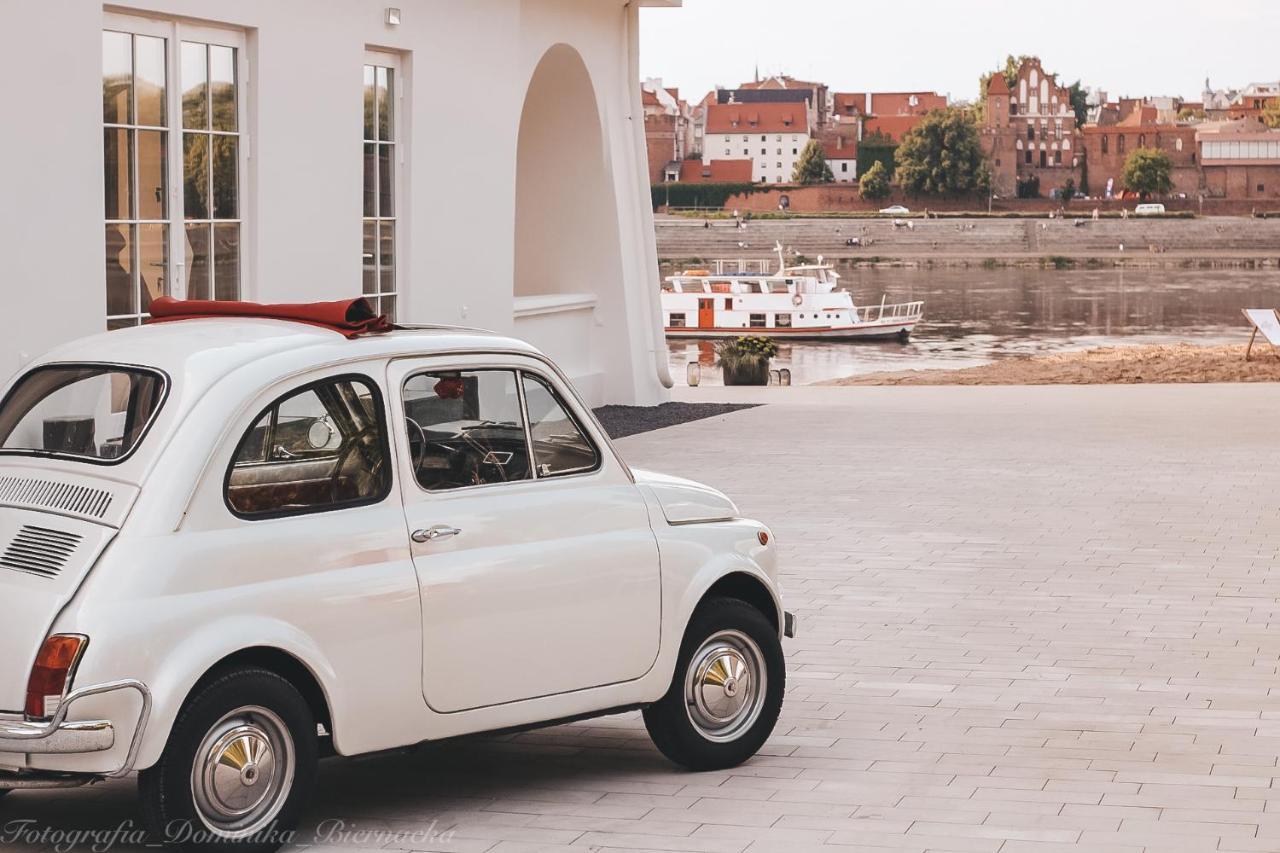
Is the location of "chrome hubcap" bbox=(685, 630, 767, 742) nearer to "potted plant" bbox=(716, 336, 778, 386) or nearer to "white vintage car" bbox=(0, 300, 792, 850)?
"white vintage car" bbox=(0, 300, 792, 850)

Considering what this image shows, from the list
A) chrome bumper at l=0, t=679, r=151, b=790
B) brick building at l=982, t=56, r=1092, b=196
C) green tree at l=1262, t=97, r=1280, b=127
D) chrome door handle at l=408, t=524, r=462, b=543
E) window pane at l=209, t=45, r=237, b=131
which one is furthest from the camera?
green tree at l=1262, t=97, r=1280, b=127

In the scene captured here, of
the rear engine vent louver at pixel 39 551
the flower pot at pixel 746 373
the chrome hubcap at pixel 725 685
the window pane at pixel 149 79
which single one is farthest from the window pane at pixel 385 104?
the flower pot at pixel 746 373

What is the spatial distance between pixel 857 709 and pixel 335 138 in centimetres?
840

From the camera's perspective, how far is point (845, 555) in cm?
1115

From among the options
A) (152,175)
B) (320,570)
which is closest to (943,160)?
(152,175)

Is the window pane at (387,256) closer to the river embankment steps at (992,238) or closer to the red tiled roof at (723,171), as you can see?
the river embankment steps at (992,238)

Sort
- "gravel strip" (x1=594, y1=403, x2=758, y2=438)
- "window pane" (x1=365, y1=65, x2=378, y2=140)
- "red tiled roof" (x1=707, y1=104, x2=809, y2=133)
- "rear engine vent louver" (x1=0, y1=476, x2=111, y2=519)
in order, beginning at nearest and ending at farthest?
1. "rear engine vent louver" (x1=0, y1=476, x2=111, y2=519)
2. "window pane" (x1=365, y1=65, x2=378, y2=140)
3. "gravel strip" (x1=594, y1=403, x2=758, y2=438)
4. "red tiled roof" (x1=707, y1=104, x2=809, y2=133)

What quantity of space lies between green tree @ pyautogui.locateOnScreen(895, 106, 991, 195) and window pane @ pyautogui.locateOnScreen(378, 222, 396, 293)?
474 feet

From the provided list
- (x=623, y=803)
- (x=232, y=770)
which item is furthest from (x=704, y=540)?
(x=232, y=770)

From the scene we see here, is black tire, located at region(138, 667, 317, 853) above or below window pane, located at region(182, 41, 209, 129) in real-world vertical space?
below

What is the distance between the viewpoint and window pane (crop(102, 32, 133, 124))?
38.1 ft

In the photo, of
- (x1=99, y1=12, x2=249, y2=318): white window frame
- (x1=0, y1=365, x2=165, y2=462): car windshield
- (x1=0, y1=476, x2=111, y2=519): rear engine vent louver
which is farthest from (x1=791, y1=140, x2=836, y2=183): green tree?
(x1=0, y1=476, x2=111, y2=519): rear engine vent louver

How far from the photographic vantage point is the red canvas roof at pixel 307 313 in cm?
552

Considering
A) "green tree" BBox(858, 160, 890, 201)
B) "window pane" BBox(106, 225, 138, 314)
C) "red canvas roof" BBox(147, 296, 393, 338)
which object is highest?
"green tree" BBox(858, 160, 890, 201)
